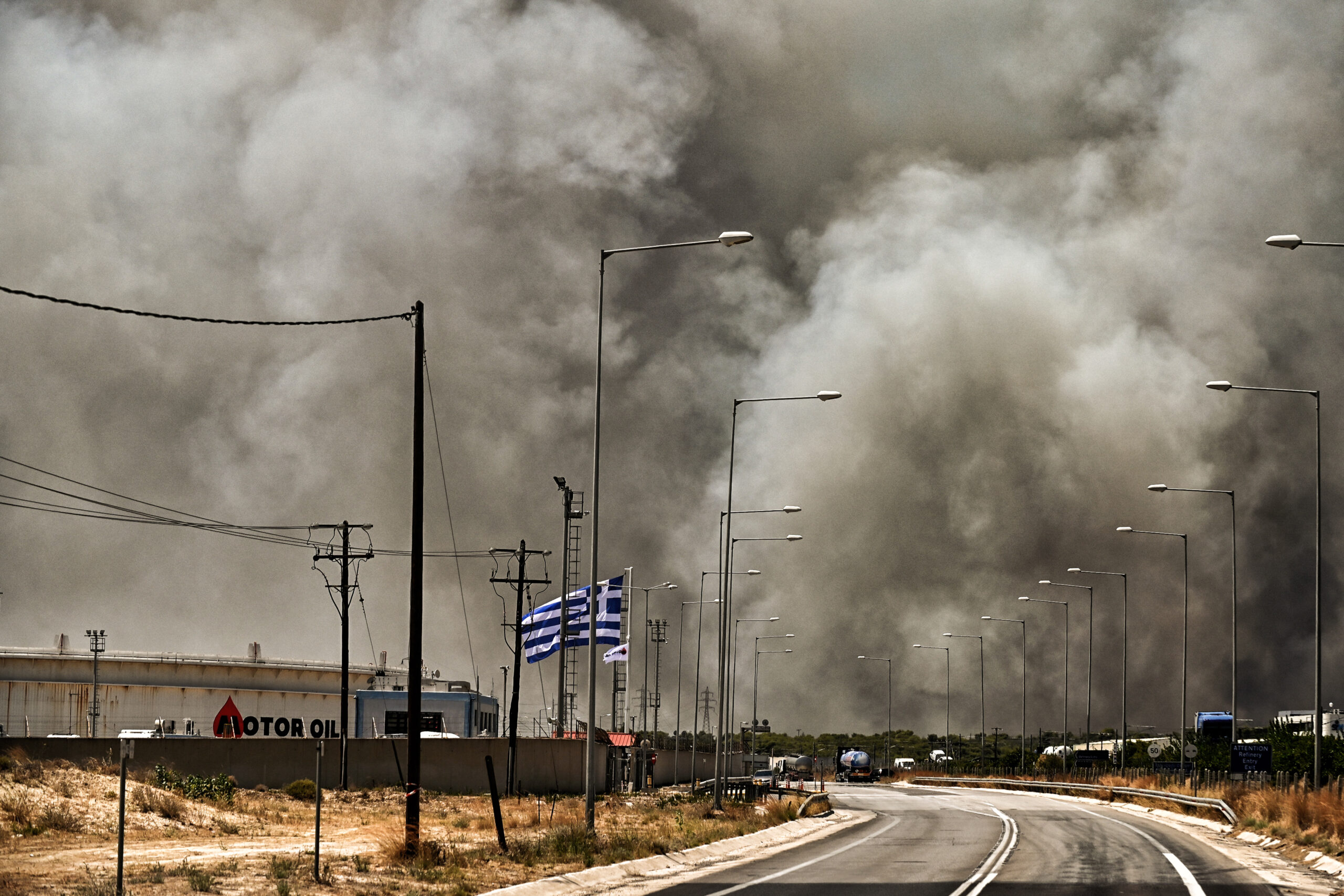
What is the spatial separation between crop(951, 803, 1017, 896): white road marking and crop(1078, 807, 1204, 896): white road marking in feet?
11.5

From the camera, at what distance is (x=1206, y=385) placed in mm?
42500

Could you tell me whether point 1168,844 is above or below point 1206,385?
below

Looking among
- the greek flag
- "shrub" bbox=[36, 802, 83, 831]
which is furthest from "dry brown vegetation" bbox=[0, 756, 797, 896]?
the greek flag

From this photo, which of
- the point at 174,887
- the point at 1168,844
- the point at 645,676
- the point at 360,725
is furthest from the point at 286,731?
the point at 174,887

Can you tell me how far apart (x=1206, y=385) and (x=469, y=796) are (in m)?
34.6

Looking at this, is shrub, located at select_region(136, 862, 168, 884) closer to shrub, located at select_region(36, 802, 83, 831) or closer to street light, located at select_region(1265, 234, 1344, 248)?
shrub, located at select_region(36, 802, 83, 831)

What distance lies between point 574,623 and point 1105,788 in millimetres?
34375

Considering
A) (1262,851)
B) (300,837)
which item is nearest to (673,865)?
(300,837)

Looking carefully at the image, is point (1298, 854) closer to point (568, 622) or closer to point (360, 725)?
point (568, 622)

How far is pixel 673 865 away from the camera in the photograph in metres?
32.0

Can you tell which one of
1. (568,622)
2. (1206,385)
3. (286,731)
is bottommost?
(286,731)

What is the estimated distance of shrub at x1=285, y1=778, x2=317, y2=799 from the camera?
5584 centimetres

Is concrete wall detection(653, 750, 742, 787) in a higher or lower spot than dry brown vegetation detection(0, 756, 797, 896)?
lower

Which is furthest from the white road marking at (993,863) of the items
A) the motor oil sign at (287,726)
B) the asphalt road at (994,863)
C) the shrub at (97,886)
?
the motor oil sign at (287,726)
